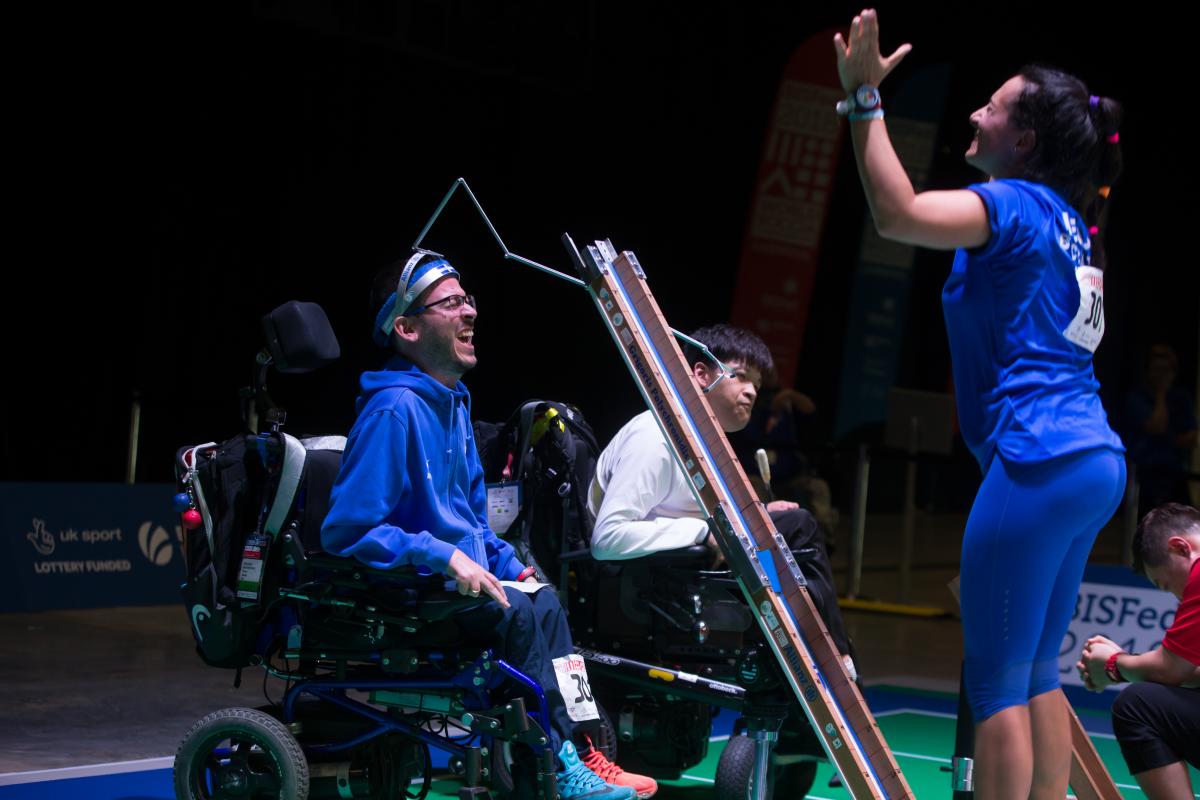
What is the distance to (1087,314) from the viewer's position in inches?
97.7

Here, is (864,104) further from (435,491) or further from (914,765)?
(914,765)

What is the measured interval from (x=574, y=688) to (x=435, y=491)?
527 millimetres

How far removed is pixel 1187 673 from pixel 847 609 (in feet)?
17.8

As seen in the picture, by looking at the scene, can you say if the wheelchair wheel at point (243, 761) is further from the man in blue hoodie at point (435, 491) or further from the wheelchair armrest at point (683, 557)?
the wheelchair armrest at point (683, 557)

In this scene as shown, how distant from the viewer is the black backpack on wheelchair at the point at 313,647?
3.29m

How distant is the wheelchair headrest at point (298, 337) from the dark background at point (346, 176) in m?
6.25

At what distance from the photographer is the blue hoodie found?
3.26m

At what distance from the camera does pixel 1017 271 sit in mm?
2406

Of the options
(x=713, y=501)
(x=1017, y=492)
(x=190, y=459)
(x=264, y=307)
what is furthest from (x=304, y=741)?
(x=264, y=307)

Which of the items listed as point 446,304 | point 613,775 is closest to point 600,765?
point 613,775

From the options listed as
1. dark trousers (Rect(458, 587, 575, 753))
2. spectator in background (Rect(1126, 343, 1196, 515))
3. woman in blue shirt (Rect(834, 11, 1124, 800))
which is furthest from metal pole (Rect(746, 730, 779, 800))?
spectator in background (Rect(1126, 343, 1196, 515))

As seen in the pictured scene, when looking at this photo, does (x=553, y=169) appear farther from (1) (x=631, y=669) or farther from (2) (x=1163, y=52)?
(1) (x=631, y=669)

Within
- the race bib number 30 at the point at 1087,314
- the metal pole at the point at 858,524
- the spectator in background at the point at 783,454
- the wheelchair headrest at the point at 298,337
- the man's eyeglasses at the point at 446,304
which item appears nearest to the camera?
the race bib number 30 at the point at 1087,314

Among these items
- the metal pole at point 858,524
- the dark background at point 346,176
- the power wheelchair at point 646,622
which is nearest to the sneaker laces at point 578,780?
the power wheelchair at point 646,622
